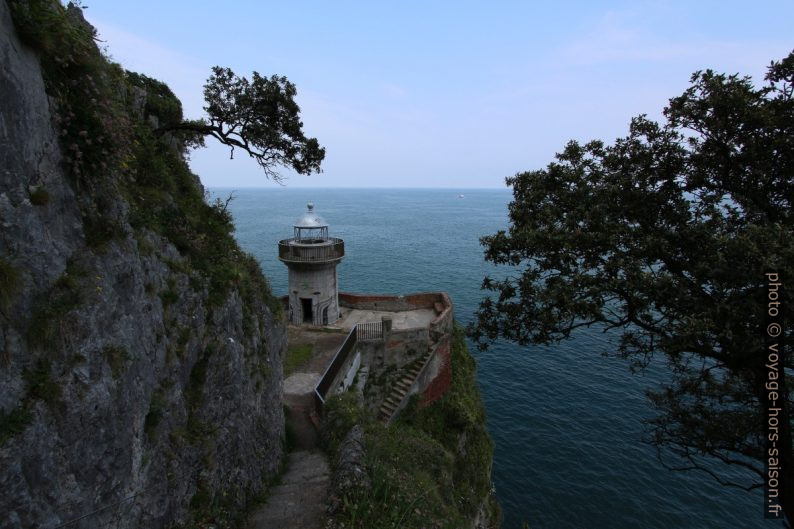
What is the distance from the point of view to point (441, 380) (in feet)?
71.8

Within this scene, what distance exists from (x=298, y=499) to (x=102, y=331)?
6.39m

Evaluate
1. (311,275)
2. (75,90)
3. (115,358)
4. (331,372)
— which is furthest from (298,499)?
(311,275)

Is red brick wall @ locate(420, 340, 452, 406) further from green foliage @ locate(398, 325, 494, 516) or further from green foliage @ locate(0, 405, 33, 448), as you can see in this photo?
green foliage @ locate(0, 405, 33, 448)

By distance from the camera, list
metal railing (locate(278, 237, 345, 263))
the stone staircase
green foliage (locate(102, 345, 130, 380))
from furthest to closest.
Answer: metal railing (locate(278, 237, 345, 263)), the stone staircase, green foliage (locate(102, 345, 130, 380))

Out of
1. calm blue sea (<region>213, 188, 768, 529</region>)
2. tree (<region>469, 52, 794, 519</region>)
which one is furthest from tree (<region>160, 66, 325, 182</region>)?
calm blue sea (<region>213, 188, 768, 529</region>)

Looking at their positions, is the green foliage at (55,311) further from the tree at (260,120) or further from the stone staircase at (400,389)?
the stone staircase at (400,389)

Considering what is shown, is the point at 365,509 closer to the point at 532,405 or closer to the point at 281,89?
the point at 281,89

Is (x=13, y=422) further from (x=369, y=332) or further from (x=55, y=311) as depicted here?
(x=369, y=332)

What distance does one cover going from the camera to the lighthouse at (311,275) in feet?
77.3

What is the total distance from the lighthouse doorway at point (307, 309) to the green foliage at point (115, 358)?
1763cm

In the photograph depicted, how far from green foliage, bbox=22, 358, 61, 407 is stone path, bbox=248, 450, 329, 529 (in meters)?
5.58

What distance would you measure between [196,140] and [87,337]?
11.4 metres

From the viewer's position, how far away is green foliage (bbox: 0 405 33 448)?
4797 mm

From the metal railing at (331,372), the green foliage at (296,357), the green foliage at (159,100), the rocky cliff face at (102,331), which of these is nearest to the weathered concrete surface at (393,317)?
the green foliage at (296,357)
